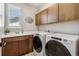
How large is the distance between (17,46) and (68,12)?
1128 mm

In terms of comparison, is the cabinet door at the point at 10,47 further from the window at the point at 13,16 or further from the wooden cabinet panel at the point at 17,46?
the window at the point at 13,16

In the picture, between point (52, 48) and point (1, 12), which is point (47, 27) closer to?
point (52, 48)

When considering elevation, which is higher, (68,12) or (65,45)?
(68,12)

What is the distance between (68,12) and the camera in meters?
1.04

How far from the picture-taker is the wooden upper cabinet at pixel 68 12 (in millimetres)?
927

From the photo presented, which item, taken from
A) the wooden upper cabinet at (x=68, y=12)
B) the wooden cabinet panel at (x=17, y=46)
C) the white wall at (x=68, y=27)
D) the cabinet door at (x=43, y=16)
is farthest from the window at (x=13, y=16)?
the wooden upper cabinet at (x=68, y=12)

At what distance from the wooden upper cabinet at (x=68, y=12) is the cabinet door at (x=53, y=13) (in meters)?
0.10

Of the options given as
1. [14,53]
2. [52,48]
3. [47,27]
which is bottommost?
[14,53]

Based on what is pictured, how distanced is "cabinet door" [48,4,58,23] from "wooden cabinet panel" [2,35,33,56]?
0.64 metres

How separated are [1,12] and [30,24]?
597 millimetres

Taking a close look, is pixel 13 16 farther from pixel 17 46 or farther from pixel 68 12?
pixel 68 12

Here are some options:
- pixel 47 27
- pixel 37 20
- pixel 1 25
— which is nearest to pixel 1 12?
pixel 1 25

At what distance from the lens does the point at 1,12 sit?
172 cm

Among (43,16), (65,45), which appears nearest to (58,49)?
(65,45)
